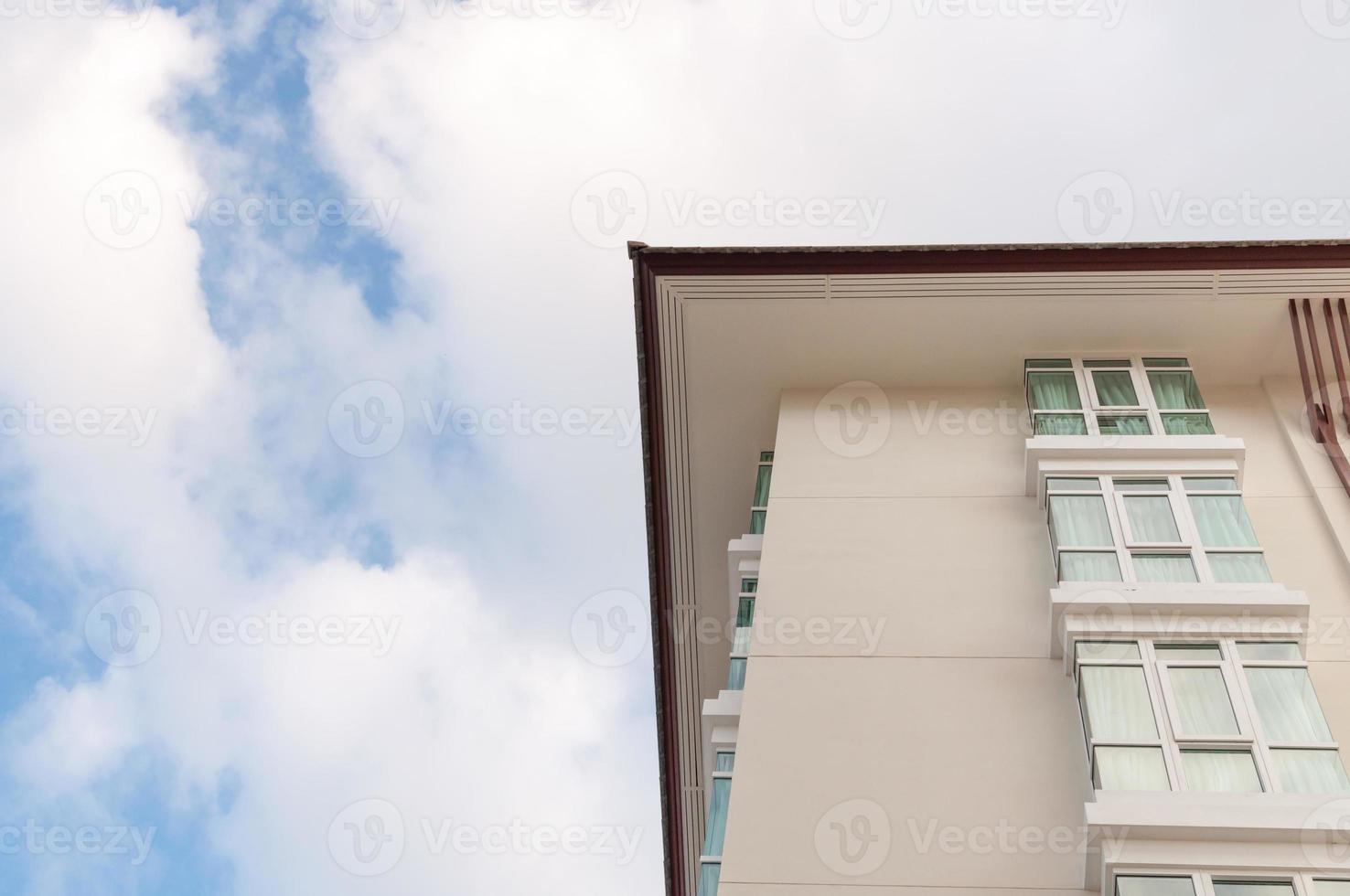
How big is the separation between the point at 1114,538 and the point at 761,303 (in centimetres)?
508

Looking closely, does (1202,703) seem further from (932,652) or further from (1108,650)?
(932,652)

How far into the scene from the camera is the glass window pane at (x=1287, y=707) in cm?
1059

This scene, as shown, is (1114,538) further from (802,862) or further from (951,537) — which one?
(802,862)

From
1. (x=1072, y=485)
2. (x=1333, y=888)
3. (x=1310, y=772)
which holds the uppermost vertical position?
(x=1072, y=485)

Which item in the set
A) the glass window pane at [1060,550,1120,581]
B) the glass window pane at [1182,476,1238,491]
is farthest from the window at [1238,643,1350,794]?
the glass window pane at [1182,476,1238,491]

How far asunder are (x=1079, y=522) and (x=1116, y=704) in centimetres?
265

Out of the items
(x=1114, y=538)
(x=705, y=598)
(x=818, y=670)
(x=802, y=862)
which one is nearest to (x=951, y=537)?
(x=1114, y=538)

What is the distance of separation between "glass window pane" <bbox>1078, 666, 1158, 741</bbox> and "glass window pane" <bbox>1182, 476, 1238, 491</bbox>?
9.62 ft

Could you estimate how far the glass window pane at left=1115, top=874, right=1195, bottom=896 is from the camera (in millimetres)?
9430

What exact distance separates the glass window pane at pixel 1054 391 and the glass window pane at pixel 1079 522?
188 cm

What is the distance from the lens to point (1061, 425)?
14820 millimetres

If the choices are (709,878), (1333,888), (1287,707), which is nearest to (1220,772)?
(1287,707)

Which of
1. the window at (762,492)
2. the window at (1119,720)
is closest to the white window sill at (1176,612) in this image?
the window at (1119,720)

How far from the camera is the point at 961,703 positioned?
38.5ft
